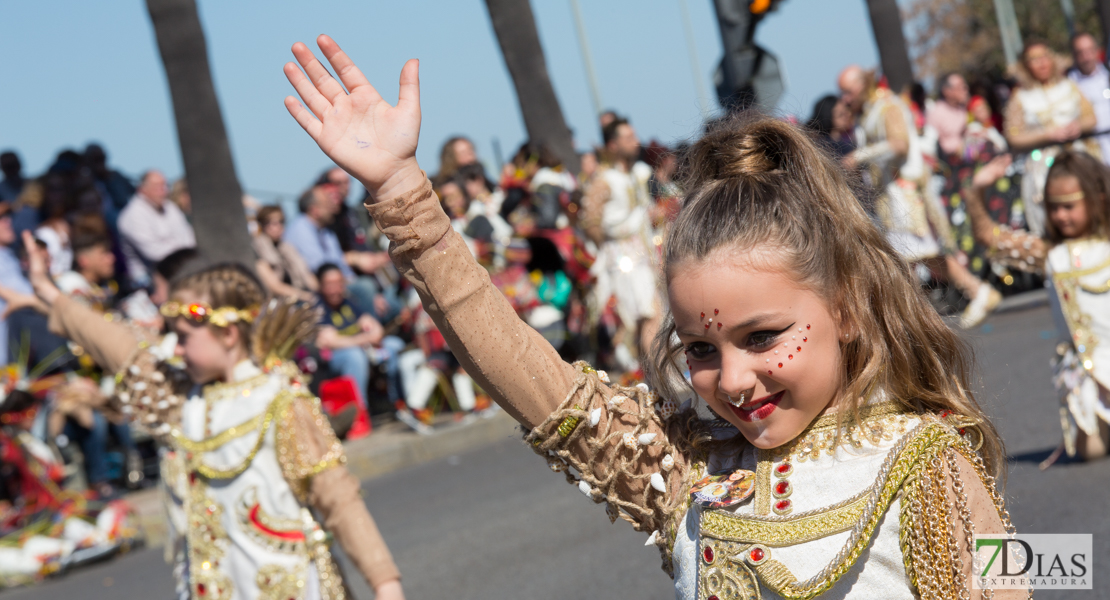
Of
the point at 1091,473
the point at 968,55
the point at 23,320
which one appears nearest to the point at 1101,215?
the point at 1091,473

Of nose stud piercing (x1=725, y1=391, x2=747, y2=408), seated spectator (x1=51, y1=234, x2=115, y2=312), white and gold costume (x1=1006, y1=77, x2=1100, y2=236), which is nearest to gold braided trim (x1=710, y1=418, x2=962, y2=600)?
nose stud piercing (x1=725, y1=391, x2=747, y2=408)

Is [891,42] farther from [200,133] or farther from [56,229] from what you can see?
[56,229]

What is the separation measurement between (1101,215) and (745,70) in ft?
9.98

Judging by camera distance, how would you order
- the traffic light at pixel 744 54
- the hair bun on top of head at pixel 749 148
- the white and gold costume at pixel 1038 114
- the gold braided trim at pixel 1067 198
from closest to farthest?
the hair bun on top of head at pixel 749 148
the gold braided trim at pixel 1067 198
the traffic light at pixel 744 54
the white and gold costume at pixel 1038 114

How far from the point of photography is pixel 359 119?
6.06ft

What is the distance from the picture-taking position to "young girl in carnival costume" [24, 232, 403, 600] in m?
3.30

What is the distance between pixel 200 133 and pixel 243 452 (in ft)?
22.4

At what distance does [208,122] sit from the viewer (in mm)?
9695

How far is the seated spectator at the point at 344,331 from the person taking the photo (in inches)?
382

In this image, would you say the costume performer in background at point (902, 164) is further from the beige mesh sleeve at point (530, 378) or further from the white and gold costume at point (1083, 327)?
the beige mesh sleeve at point (530, 378)

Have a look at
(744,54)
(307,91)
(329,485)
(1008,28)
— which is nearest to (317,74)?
(307,91)

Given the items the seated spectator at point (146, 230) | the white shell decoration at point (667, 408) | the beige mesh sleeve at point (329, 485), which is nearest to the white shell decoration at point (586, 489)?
the white shell decoration at point (667, 408)

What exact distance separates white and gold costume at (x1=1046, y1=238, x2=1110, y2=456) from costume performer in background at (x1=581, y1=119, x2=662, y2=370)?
452 centimetres

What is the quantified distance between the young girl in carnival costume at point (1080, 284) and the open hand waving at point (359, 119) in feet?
13.8
